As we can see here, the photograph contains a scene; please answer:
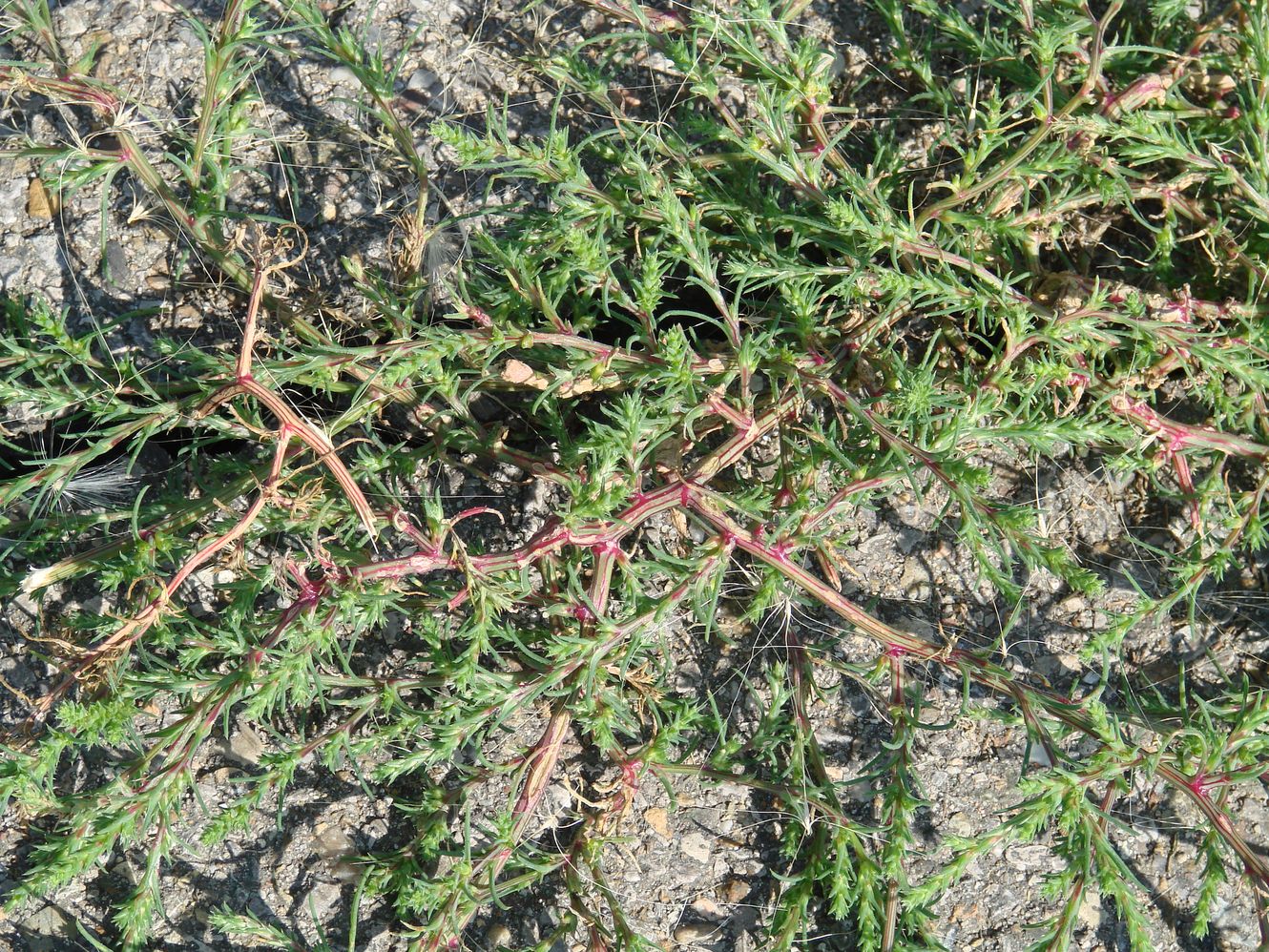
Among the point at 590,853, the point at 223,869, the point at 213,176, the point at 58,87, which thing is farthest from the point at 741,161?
the point at 223,869

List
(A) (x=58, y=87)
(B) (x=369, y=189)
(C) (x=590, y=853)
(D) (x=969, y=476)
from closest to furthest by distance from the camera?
(D) (x=969, y=476), (A) (x=58, y=87), (C) (x=590, y=853), (B) (x=369, y=189)

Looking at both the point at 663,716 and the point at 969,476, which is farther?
the point at 663,716

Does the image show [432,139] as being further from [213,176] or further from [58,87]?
[58,87]

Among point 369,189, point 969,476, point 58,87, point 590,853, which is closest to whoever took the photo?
point 969,476

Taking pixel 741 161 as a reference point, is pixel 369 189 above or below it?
below

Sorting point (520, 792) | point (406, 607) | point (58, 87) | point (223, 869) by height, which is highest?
point (58, 87)

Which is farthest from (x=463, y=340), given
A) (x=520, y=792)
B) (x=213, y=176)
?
(x=520, y=792)
